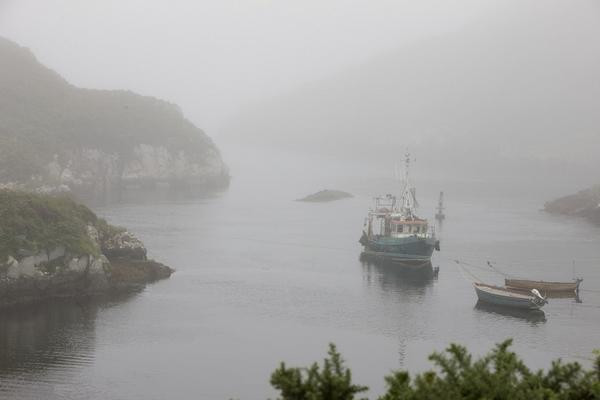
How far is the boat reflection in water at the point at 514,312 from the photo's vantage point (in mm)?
80312

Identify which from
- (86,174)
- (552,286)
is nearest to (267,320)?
(552,286)

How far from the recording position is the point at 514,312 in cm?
8238

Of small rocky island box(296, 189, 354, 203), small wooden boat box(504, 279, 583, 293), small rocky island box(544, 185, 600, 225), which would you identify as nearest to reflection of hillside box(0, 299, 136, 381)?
small wooden boat box(504, 279, 583, 293)

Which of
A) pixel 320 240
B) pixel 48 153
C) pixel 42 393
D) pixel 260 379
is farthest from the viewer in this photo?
pixel 48 153

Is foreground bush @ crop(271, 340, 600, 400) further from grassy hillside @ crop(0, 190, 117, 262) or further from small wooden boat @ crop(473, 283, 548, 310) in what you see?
grassy hillside @ crop(0, 190, 117, 262)

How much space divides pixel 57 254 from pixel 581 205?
116 metres

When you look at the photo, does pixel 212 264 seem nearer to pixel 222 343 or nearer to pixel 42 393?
pixel 222 343

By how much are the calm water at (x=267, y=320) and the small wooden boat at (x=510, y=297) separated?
2080 millimetres

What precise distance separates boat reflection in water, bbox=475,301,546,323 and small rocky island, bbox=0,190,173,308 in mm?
37115

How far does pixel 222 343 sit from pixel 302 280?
1054 inches

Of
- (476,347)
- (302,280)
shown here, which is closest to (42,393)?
(476,347)

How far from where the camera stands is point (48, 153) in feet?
567

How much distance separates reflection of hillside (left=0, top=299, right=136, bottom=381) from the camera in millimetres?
62469

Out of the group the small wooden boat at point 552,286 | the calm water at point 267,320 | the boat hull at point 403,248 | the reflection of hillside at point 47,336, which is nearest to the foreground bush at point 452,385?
the calm water at point 267,320
